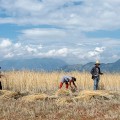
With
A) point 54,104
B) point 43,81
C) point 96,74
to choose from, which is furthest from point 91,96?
point 43,81

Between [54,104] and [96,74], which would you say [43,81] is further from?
[54,104]

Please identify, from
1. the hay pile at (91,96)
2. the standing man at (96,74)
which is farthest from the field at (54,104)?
the standing man at (96,74)

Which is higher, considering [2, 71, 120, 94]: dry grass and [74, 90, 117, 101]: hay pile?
[2, 71, 120, 94]: dry grass

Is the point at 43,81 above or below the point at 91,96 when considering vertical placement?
above

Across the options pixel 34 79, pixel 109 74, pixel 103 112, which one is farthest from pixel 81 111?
pixel 109 74

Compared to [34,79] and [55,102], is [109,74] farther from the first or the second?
[55,102]

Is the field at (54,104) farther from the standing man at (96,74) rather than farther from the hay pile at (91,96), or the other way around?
the standing man at (96,74)

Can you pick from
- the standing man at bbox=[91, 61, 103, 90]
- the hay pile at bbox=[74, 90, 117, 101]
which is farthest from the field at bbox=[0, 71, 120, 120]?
the standing man at bbox=[91, 61, 103, 90]

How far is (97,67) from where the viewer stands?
73.2 feet

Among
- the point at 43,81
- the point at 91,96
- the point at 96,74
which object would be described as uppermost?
the point at 96,74

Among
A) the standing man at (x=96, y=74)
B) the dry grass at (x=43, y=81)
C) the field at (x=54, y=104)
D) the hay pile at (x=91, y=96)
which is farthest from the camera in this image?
the dry grass at (x=43, y=81)

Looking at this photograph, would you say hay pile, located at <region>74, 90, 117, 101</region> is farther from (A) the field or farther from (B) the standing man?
(B) the standing man

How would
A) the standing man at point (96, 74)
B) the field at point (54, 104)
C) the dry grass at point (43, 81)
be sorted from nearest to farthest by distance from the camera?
the field at point (54, 104)
the standing man at point (96, 74)
the dry grass at point (43, 81)

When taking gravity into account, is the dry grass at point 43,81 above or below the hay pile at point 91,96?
above
